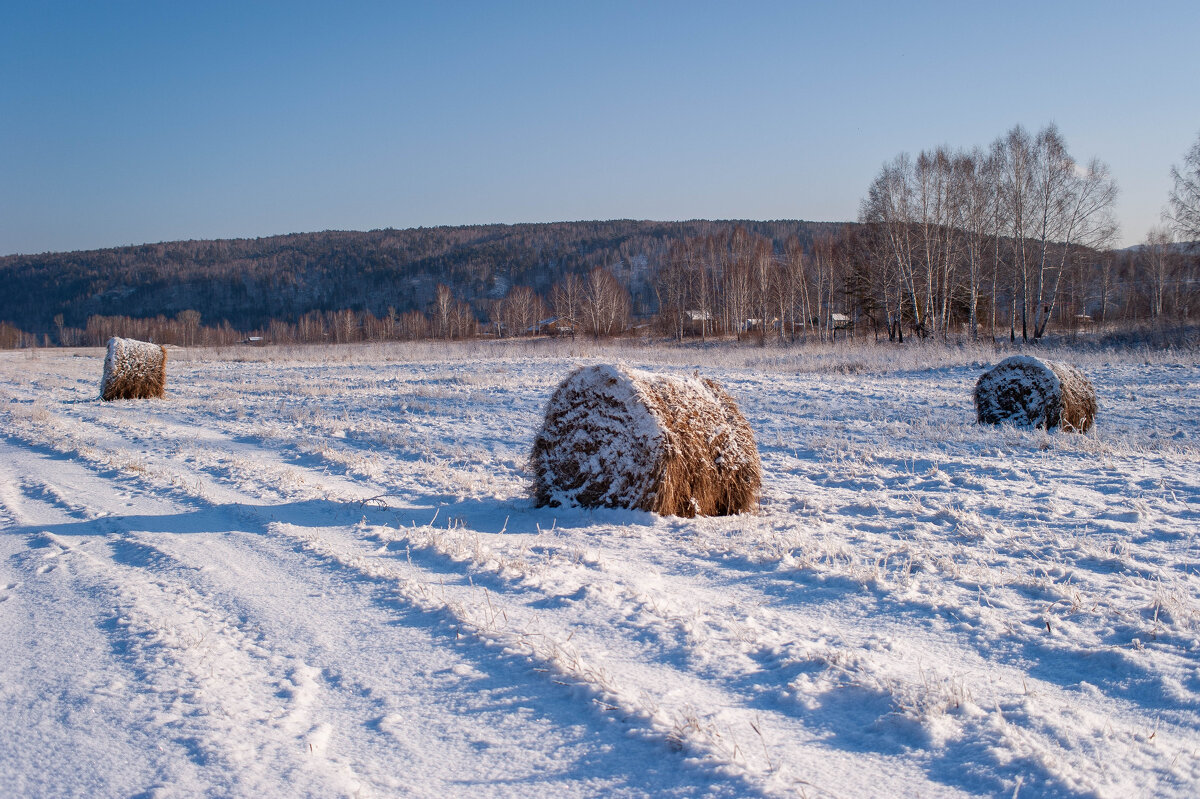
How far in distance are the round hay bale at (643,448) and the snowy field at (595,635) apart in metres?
0.31

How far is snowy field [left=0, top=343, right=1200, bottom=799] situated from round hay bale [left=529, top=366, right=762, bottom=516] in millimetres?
310

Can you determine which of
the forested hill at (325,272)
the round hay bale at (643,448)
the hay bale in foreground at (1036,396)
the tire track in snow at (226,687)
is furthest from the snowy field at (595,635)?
the forested hill at (325,272)

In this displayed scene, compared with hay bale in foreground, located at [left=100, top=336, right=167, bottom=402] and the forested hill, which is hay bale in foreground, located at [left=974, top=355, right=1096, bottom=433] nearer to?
hay bale in foreground, located at [left=100, top=336, right=167, bottom=402]

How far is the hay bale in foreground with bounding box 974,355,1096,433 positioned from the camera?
36.3 ft

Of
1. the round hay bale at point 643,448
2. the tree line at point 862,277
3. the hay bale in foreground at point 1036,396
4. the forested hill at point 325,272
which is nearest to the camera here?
the round hay bale at point 643,448

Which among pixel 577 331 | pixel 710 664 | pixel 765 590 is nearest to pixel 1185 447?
pixel 765 590

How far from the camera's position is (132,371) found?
17922mm

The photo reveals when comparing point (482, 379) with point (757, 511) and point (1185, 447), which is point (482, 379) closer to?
point (757, 511)

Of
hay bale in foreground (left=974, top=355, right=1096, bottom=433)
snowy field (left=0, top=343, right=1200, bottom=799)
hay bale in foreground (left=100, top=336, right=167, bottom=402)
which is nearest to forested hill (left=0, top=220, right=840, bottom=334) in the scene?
hay bale in foreground (left=100, top=336, right=167, bottom=402)

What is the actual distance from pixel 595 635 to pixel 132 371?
19135 millimetres

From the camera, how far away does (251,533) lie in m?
5.52

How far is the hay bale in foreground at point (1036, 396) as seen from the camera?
1105cm

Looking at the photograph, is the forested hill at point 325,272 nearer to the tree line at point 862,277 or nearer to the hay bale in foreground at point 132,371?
the tree line at point 862,277

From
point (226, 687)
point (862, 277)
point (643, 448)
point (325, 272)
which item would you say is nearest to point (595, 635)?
point (226, 687)
